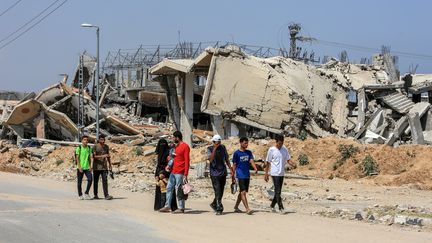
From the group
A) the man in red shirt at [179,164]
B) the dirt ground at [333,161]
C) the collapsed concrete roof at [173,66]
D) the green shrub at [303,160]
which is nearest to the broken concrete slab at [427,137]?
the dirt ground at [333,161]

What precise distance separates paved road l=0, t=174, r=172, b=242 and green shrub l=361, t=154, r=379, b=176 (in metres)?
9.81

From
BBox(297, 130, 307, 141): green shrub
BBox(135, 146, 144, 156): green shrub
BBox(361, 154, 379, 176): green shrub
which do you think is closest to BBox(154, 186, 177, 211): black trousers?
BBox(361, 154, 379, 176): green shrub

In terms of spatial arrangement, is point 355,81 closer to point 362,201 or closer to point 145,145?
point 145,145

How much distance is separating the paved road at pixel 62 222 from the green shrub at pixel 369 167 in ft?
32.2

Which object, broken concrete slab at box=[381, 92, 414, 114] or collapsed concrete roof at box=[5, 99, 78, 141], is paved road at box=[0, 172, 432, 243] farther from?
collapsed concrete roof at box=[5, 99, 78, 141]

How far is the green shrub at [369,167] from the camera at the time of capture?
2043 cm

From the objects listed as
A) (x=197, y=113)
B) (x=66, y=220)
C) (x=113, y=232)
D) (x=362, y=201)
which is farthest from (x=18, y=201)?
(x=197, y=113)

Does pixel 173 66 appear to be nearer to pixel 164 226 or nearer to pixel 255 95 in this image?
pixel 255 95

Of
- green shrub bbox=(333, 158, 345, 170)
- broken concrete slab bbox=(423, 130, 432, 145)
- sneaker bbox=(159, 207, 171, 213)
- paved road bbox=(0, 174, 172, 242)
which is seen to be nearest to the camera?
paved road bbox=(0, 174, 172, 242)

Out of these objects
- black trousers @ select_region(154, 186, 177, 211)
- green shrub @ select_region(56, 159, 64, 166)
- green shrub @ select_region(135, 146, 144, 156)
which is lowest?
green shrub @ select_region(56, 159, 64, 166)

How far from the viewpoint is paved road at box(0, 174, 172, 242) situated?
9595 millimetres

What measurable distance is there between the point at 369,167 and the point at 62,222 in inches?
488

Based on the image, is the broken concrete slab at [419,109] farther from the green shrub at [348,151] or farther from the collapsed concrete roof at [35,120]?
the collapsed concrete roof at [35,120]

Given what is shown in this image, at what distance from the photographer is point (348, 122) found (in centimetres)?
2883
